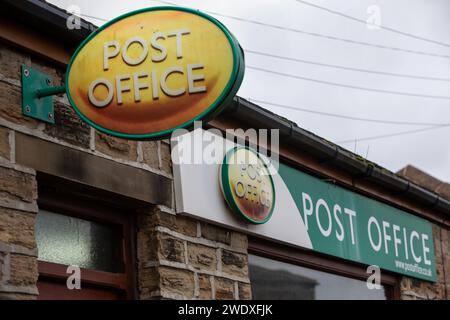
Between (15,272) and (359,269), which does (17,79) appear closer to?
(15,272)

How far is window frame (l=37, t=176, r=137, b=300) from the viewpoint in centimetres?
573

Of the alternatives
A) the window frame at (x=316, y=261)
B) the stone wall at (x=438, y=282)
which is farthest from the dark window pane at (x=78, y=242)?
the stone wall at (x=438, y=282)

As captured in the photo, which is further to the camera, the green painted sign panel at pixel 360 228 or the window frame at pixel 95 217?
the green painted sign panel at pixel 360 228

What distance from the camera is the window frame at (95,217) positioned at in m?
5.73

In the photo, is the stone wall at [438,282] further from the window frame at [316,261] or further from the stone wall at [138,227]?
the stone wall at [138,227]

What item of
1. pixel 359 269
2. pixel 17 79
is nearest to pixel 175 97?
pixel 17 79

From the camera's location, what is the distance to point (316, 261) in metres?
8.22

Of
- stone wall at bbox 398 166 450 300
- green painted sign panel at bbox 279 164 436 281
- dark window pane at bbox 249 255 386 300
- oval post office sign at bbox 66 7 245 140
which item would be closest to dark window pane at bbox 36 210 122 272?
oval post office sign at bbox 66 7 245 140

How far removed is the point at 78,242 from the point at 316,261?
287 cm

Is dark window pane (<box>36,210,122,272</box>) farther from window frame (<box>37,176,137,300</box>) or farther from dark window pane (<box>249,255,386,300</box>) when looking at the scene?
dark window pane (<box>249,255,386,300</box>)

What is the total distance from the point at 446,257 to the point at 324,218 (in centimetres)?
257

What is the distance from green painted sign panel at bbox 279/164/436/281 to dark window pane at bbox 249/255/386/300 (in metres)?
0.27

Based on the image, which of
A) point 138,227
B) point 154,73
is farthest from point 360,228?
point 154,73

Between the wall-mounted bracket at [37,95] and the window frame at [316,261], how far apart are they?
7.74 feet
